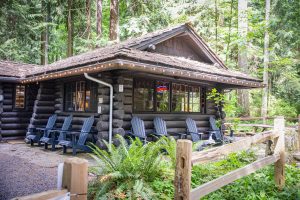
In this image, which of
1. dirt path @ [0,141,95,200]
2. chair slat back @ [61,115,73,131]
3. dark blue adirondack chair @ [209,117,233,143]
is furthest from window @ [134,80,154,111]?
dark blue adirondack chair @ [209,117,233,143]

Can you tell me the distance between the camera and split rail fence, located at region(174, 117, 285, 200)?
8.66 ft

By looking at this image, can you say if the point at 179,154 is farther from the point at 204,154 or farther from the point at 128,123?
the point at 128,123

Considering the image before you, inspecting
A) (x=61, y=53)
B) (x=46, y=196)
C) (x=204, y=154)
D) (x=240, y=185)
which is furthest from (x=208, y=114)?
(x=61, y=53)

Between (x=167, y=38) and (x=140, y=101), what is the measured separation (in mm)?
2954

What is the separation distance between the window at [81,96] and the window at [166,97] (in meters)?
1.50

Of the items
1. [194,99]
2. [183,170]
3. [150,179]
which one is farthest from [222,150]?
[194,99]

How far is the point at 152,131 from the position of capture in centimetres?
908

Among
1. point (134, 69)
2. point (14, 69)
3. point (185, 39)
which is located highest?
point (185, 39)

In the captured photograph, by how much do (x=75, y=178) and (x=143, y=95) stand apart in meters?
7.43

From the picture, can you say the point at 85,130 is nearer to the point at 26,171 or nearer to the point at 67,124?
the point at 67,124

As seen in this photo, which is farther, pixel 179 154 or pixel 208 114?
pixel 208 114

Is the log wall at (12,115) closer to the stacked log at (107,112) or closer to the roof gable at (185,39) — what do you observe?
the stacked log at (107,112)

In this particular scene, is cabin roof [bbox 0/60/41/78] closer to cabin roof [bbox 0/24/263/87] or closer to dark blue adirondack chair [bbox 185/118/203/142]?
cabin roof [bbox 0/24/263/87]

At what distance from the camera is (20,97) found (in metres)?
12.2
